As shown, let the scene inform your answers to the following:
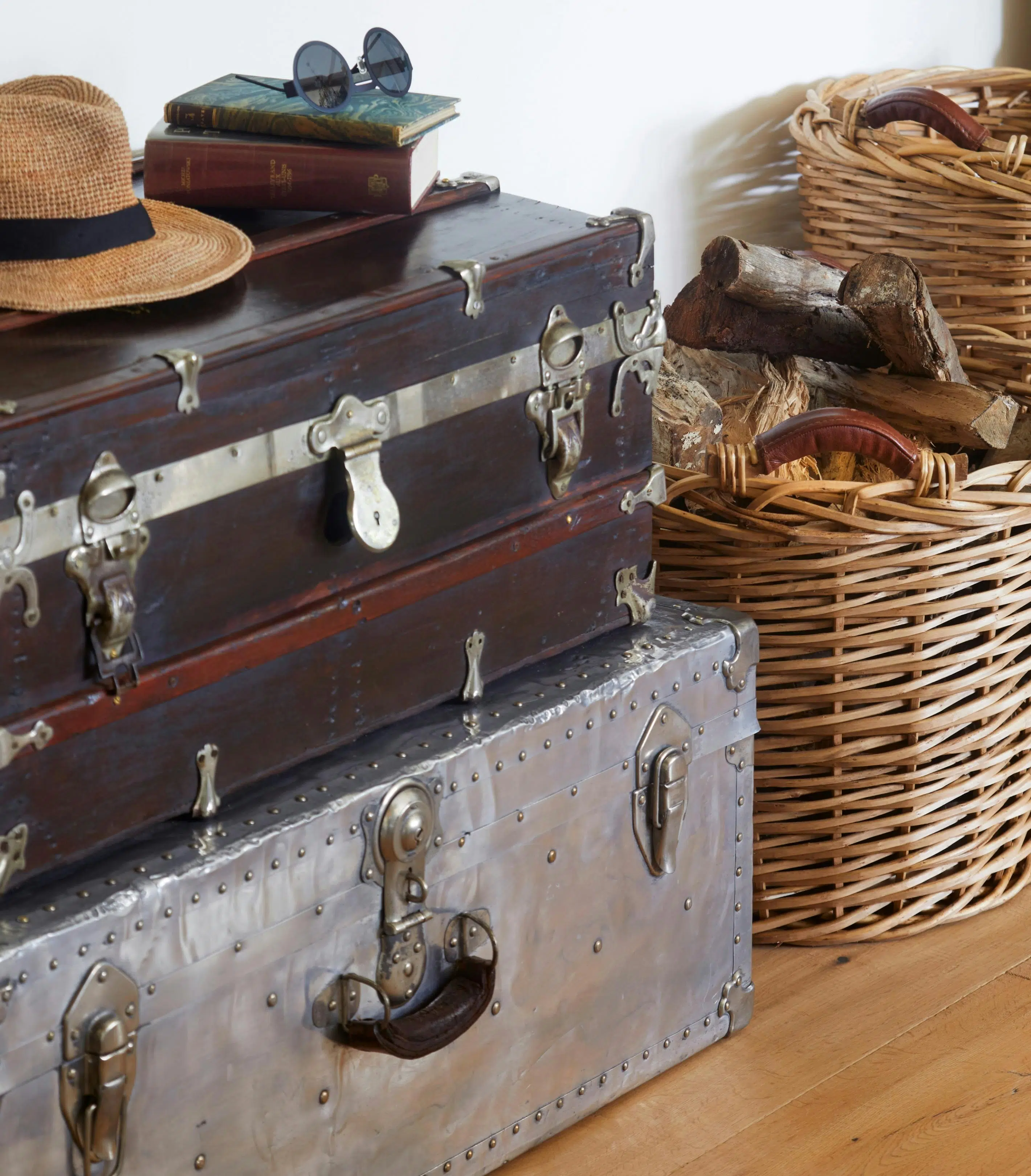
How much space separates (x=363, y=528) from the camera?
48.4 inches

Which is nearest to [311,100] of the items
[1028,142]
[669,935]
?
[669,935]

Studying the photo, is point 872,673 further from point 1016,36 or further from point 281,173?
point 1016,36

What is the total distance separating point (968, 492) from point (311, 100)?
2.38 ft

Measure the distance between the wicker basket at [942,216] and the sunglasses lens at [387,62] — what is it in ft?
2.57

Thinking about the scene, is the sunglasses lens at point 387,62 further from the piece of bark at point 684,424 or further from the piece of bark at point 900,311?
the piece of bark at point 900,311

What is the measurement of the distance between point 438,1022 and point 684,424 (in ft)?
2.40

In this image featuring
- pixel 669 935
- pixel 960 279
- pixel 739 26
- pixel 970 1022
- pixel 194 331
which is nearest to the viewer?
pixel 194 331

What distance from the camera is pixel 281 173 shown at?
140 cm

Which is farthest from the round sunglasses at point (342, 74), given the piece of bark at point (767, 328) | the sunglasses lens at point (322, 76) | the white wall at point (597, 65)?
the piece of bark at point (767, 328)

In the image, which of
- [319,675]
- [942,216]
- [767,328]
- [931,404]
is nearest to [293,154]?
[319,675]

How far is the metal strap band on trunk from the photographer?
1.07 meters

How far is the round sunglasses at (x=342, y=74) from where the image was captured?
4.50 ft

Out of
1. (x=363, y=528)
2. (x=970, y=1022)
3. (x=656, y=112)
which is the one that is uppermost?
(x=656, y=112)

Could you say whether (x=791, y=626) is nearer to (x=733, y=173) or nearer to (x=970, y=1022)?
(x=970, y=1022)
